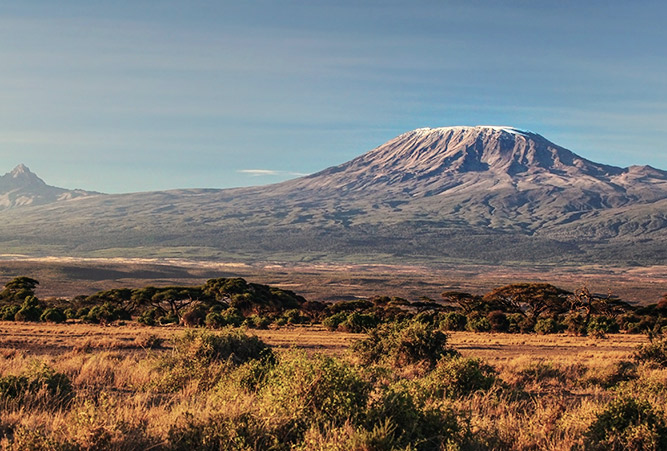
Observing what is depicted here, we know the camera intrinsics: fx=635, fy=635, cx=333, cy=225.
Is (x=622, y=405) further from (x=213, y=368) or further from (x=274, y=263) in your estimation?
(x=274, y=263)

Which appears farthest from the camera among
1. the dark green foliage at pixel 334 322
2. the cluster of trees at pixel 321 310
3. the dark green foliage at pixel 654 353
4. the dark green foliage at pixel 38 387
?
→ the cluster of trees at pixel 321 310

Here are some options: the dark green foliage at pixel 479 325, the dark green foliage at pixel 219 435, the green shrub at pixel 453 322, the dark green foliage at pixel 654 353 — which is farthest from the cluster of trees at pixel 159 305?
the dark green foliage at pixel 219 435

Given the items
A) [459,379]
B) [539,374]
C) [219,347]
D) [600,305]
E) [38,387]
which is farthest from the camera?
[600,305]

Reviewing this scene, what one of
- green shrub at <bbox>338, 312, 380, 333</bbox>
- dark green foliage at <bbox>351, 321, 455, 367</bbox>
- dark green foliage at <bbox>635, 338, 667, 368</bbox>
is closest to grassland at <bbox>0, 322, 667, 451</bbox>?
dark green foliage at <bbox>351, 321, 455, 367</bbox>

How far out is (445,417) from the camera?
319 inches

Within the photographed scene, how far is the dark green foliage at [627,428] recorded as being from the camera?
337 inches

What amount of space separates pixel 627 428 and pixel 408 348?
8232mm

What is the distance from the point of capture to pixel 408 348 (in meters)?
16.7

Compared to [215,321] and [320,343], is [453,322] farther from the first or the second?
[215,321]

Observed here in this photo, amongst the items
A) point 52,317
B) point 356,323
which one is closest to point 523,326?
point 356,323

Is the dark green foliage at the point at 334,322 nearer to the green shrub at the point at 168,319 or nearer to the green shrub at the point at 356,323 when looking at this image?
the green shrub at the point at 356,323

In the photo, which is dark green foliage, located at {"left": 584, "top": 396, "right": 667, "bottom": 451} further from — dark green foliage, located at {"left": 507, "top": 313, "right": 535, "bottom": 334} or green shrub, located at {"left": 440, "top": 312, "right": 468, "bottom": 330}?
dark green foliage, located at {"left": 507, "top": 313, "right": 535, "bottom": 334}

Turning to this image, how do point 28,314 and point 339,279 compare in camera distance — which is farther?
point 339,279

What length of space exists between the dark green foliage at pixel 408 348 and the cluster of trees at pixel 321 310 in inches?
645
